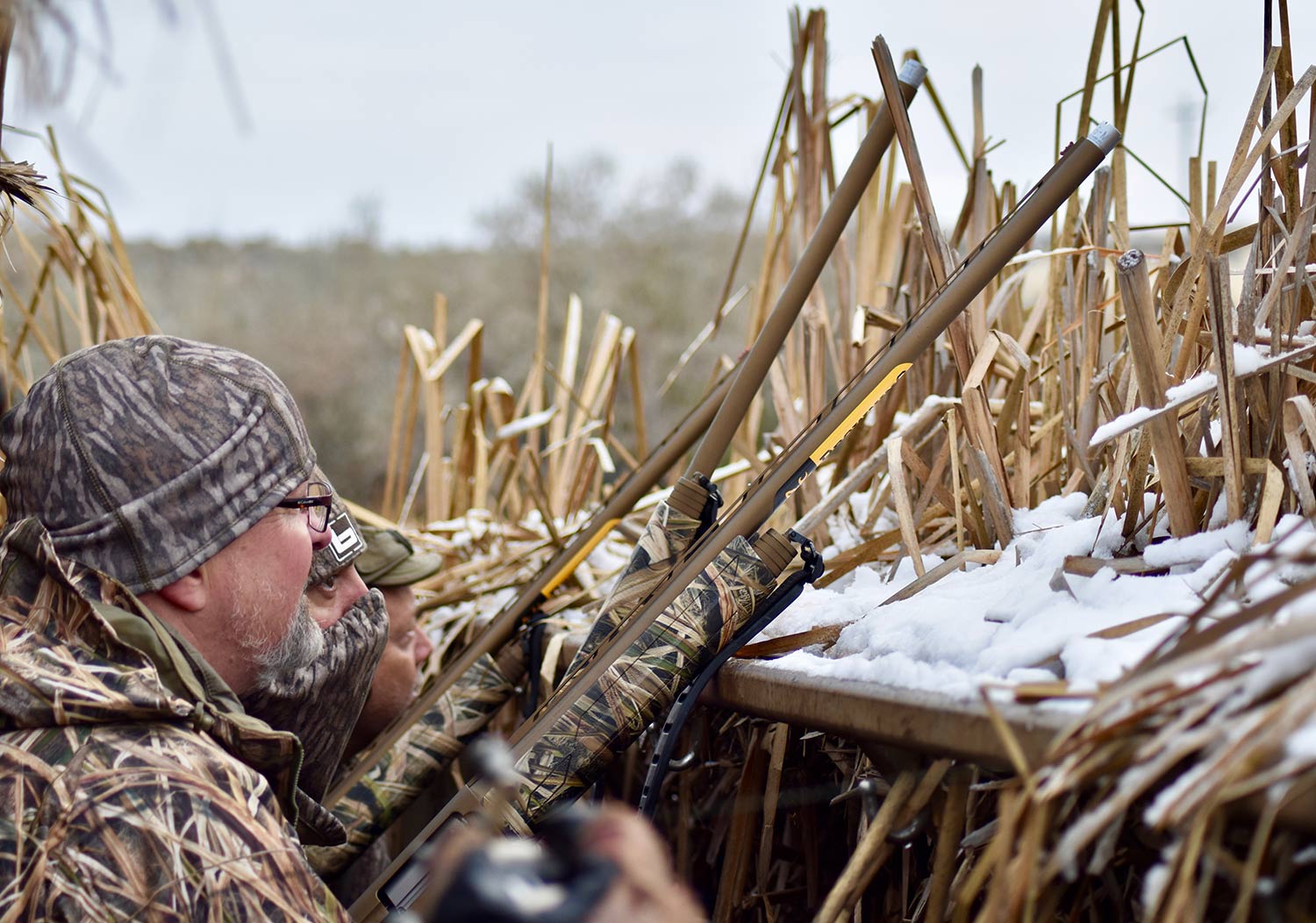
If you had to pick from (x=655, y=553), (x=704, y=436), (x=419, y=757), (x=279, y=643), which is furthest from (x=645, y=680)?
(x=419, y=757)

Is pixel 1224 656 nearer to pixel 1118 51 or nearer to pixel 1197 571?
pixel 1197 571

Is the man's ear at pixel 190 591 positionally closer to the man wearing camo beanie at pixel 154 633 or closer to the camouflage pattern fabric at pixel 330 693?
the man wearing camo beanie at pixel 154 633

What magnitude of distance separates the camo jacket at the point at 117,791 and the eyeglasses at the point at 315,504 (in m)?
0.30

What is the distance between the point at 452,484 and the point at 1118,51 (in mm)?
1945

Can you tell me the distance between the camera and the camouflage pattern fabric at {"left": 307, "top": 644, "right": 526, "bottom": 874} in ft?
6.53

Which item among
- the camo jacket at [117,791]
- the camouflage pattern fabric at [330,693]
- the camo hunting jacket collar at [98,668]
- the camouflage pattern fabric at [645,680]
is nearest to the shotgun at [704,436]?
the camouflage pattern fabric at [330,693]

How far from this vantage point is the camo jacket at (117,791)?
1151 mm

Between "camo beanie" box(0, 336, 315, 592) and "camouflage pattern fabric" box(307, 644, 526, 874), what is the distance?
666 mm

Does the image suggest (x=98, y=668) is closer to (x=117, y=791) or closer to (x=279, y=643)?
(x=117, y=791)

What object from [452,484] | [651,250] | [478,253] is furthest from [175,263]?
[452,484]

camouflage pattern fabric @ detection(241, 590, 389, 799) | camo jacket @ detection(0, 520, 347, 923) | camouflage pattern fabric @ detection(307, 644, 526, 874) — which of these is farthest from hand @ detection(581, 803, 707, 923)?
camouflage pattern fabric @ detection(307, 644, 526, 874)

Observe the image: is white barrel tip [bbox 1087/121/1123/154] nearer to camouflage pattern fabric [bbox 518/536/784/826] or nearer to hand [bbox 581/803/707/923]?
camouflage pattern fabric [bbox 518/536/784/826]

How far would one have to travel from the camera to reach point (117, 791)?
46.4 inches

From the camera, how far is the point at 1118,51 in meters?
1.70
